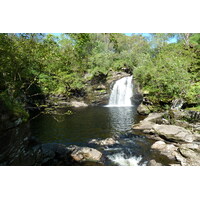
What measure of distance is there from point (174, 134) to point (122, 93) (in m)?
16.8

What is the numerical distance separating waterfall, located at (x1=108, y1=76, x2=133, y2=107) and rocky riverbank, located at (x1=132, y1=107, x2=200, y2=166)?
38.5 ft

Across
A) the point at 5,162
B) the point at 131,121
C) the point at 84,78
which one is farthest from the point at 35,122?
the point at 84,78

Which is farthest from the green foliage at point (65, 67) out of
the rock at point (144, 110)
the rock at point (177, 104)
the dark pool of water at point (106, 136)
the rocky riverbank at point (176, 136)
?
the dark pool of water at point (106, 136)

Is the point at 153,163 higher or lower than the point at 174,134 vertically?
lower

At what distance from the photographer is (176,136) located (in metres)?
8.99

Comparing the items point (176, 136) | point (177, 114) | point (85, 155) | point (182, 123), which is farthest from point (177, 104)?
point (85, 155)

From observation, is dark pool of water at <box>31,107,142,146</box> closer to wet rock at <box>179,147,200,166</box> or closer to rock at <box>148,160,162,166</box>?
rock at <box>148,160,162,166</box>

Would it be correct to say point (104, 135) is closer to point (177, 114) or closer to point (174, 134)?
point (174, 134)

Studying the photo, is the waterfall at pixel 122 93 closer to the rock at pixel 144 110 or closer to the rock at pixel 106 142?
the rock at pixel 144 110

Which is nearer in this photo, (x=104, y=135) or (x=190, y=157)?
(x=190, y=157)

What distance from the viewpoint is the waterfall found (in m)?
24.7

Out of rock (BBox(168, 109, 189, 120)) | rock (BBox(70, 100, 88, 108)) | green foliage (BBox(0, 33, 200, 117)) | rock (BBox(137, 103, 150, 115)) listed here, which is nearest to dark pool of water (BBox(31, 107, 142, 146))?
rock (BBox(137, 103, 150, 115))
